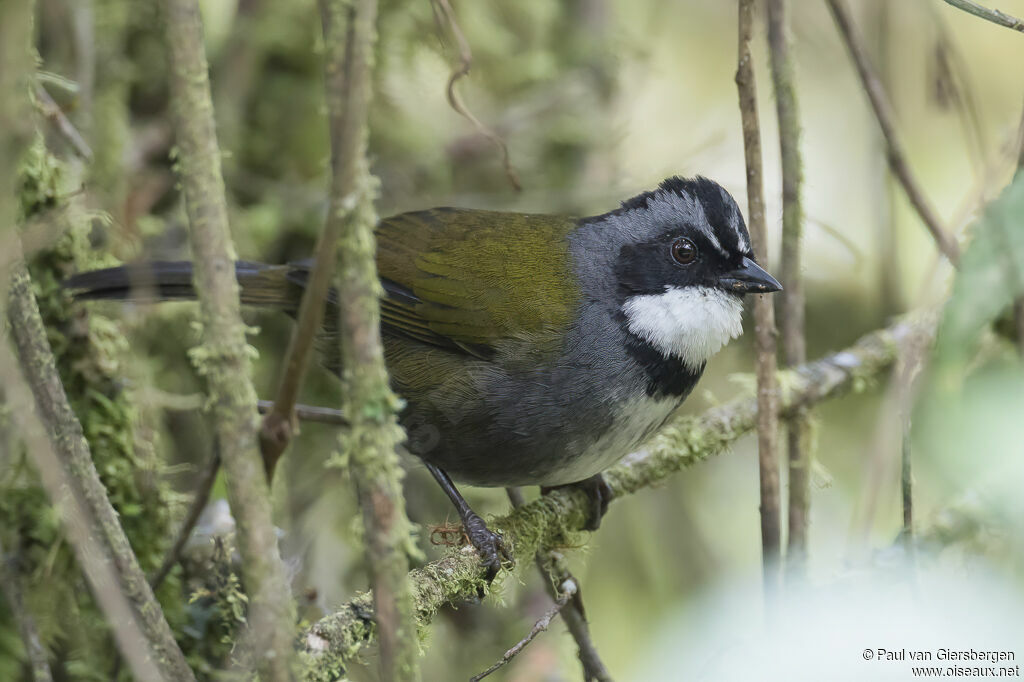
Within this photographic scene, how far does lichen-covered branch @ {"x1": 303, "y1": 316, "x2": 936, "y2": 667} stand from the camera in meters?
2.20

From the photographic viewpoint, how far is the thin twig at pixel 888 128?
313cm

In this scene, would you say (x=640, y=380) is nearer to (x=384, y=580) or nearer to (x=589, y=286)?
(x=589, y=286)

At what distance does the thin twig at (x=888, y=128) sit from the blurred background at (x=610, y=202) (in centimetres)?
14

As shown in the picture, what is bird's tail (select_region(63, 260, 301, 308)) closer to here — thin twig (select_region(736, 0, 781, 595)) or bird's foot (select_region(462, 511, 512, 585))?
bird's foot (select_region(462, 511, 512, 585))

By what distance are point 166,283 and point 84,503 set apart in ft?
4.15

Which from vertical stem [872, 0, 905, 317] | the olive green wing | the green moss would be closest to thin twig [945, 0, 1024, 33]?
the olive green wing

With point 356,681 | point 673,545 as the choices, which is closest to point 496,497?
point 673,545

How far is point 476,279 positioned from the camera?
328 centimetres

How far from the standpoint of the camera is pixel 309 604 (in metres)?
3.04

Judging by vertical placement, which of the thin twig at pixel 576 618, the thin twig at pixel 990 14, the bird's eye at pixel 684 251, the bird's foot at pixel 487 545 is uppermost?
the thin twig at pixel 990 14

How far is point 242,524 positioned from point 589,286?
191 centimetres

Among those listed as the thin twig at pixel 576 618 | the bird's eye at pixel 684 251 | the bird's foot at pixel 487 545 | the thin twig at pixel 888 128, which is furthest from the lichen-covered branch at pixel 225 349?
the thin twig at pixel 888 128

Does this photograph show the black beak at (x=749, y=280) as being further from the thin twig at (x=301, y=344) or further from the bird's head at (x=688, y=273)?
the thin twig at (x=301, y=344)

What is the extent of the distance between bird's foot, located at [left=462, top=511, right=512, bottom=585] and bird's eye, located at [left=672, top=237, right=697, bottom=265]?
113cm
